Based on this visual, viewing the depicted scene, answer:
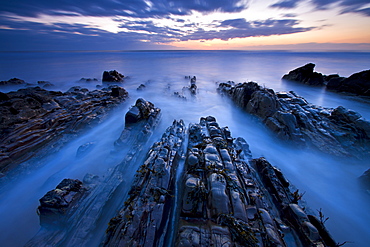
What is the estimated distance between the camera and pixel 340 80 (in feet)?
51.0

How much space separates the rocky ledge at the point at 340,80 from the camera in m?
13.4

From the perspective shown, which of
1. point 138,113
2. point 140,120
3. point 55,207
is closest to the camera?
point 55,207

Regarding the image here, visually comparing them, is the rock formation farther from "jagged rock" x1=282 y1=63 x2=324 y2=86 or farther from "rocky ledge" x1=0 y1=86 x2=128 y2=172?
"jagged rock" x1=282 y1=63 x2=324 y2=86

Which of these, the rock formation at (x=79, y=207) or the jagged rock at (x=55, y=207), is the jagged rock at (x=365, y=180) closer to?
the rock formation at (x=79, y=207)

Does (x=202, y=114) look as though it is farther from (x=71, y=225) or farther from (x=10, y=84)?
(x=10, y=84)

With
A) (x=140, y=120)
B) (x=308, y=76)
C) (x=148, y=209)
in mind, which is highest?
(x=308, y=76)

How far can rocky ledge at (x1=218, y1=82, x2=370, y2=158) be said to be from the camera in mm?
6516

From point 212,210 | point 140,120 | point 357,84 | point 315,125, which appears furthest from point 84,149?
point 357,84

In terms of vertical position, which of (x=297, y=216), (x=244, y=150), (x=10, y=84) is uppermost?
(x=297, y=216)

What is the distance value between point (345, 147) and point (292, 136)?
1908 millimetres

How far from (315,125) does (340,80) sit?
1278 cm

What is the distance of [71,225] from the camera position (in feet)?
12.5

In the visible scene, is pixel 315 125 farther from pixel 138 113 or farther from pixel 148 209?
pixel 138 113

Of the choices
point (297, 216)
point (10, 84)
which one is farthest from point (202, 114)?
point (10, 84)
